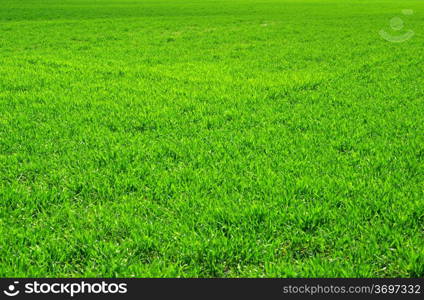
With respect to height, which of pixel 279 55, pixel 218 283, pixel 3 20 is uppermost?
pixel 3 20

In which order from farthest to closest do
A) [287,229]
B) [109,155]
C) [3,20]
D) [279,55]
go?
[3,20] < [279,55] < [109,155] < [287,229]

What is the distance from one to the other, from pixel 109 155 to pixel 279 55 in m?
9.12

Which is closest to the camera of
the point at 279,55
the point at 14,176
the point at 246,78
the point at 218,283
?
the point at 218,283

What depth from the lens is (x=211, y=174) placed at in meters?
4.27

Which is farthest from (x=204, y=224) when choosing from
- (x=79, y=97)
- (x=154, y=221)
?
(x=79, y=97)

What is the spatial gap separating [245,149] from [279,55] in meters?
8.48

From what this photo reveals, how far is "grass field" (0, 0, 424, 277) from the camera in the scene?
9.98ft

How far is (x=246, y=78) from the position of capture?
9367 mm

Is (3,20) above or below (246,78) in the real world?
above

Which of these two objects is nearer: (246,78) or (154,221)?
(154,221)

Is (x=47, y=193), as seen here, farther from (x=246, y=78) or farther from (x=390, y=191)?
(x=246, y=78)

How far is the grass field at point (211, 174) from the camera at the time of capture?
9.98 ft

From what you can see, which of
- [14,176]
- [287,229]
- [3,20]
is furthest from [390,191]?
[3,20]

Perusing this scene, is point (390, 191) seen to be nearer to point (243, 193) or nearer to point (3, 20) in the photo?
point (243, 193)
